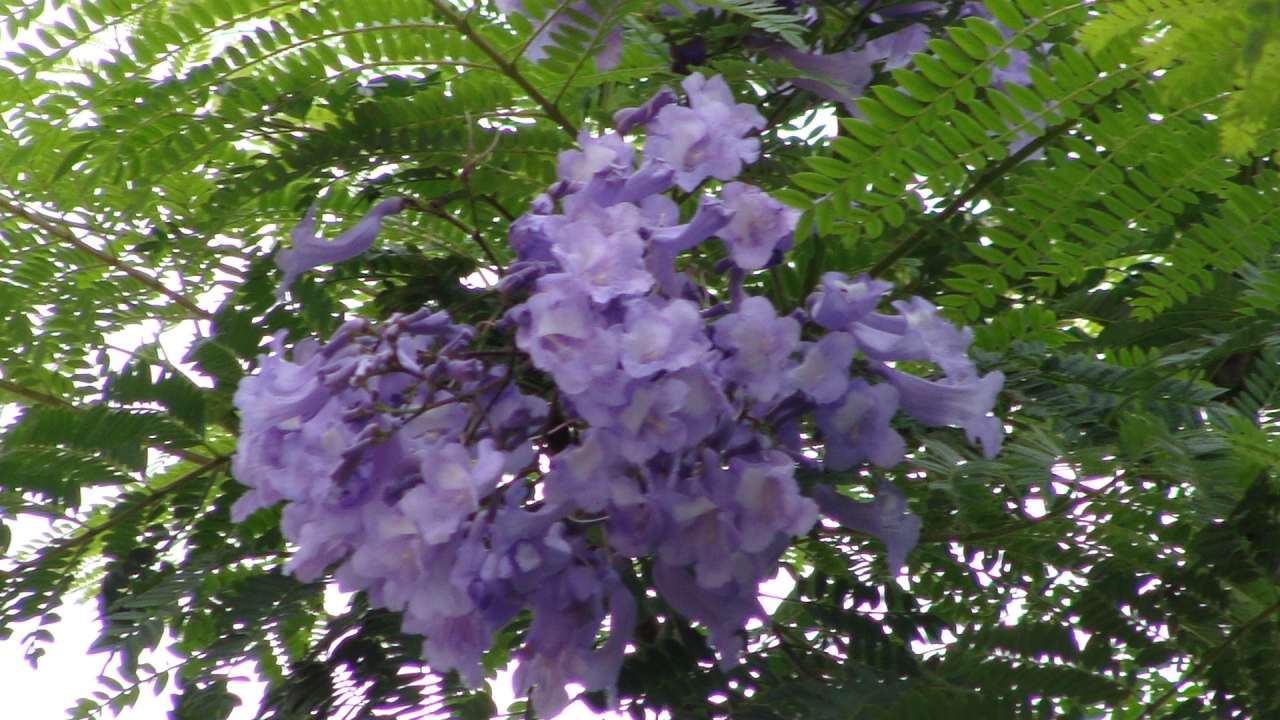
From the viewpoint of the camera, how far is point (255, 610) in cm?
71

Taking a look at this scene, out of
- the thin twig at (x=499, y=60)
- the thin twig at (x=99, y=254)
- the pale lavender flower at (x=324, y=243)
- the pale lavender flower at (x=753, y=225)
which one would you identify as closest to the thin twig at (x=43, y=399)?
the thin twig at (x=99, y=254)

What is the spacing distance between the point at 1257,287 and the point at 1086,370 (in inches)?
5.7

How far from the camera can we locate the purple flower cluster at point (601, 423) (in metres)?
0.51

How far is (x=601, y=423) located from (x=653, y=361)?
0.12 ft

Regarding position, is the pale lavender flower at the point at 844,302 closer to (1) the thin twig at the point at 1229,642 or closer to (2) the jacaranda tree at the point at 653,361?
(2) the jacaranda tree at the point at 653,361

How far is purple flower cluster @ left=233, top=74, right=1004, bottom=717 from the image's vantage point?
20.1 inches

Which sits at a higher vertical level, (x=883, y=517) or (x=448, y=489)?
(x=448, y=489)

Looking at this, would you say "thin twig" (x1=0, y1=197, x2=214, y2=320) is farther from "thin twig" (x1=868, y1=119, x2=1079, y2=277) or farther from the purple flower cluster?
"thin twig" (x1=868, y1=119, x2=1079, y2=277)

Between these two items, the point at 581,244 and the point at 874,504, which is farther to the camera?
the point at 874,504

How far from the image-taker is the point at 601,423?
504 millimetres

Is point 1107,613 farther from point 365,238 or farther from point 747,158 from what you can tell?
point 365,238

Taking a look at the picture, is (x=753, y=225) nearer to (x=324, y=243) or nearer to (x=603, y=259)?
(x=603, y=259)

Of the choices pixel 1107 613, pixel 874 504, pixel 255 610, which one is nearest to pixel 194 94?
pixel 255 610

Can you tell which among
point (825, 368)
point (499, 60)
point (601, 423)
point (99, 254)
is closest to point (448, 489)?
point (601, 423)
